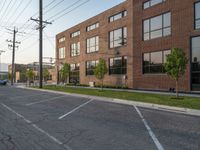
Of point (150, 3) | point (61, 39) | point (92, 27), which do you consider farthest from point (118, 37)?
point (61, 39)

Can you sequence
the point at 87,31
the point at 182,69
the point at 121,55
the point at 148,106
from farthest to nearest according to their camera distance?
1. the point at 87,31
2. the point at 121,55
3. the point at 182,69
4. the point at 148,106

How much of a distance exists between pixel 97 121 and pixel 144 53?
67.3 feet

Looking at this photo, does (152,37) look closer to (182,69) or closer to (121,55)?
(121,55)

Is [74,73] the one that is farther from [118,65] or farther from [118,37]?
[118,37]

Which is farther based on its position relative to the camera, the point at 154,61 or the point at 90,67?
the point at 90,67

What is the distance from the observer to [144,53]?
A: 96.1 ft

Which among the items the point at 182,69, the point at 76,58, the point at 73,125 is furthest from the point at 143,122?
the point at 76,58

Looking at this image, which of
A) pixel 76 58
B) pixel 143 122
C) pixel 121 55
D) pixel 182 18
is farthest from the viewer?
pixel 76 58

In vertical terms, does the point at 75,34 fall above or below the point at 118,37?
above

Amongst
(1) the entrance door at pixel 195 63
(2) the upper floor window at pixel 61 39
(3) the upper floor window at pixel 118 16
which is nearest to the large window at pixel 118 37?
(3) the upper floor window at pixel 118 16

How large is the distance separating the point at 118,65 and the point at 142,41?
6.05m

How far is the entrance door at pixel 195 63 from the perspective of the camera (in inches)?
906

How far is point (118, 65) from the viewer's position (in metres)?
34.4

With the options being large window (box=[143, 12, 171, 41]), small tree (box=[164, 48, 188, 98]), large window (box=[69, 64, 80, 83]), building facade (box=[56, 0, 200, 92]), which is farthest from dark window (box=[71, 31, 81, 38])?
small tree (box=[164, 48, 188, 98])
